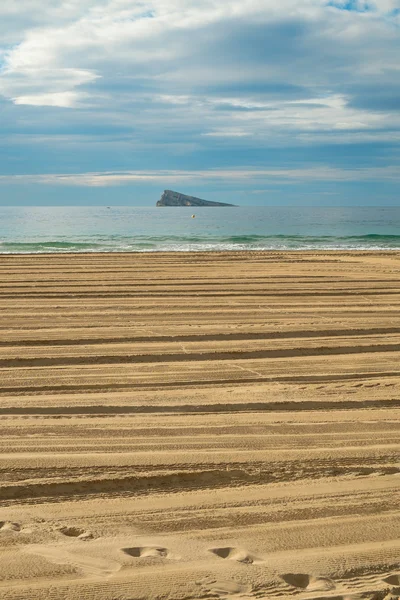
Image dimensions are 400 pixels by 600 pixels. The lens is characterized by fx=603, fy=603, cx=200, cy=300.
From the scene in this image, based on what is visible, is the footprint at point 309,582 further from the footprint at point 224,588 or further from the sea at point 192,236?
the sea at point 192,236

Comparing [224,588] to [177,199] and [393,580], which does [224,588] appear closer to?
[393,580]

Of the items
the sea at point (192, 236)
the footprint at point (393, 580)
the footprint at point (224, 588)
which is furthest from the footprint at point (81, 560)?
the sea at point (192, 236)

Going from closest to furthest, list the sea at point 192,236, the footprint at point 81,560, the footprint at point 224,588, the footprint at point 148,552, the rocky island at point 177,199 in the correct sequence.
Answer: the footprint at point 224,588, the footprint at point 81,560, the footprint at point 148,552, the sea at point 192,236, the rocky island at point 177,199

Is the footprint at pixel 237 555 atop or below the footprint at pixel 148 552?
atop

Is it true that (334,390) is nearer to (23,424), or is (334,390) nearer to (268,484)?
(268,484)

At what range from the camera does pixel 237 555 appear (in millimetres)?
2488

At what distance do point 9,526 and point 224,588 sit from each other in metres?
1.01

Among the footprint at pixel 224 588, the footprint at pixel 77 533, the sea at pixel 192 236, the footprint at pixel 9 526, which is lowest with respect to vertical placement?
the footprint at pixel 224 588

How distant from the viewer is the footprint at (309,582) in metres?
2.29

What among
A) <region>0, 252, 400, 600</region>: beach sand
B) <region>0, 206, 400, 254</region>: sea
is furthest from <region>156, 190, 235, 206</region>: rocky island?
<region>0, 252, 400, 600</region>: beach sand

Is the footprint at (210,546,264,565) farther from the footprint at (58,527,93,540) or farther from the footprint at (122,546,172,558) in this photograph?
the footprint at (58,527,93,540)

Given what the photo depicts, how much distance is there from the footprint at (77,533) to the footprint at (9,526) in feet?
0.63

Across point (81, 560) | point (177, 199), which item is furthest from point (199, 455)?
point (177, 199)

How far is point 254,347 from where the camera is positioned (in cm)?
580
